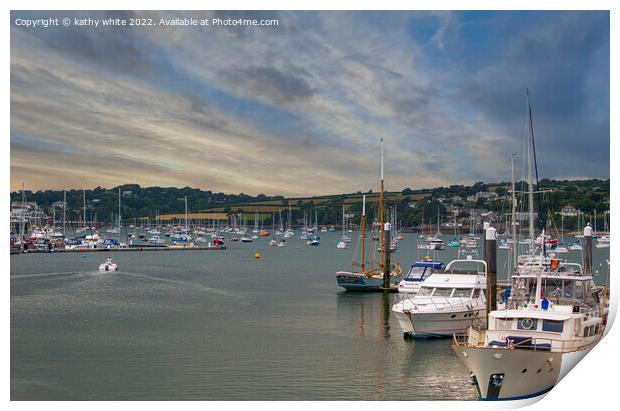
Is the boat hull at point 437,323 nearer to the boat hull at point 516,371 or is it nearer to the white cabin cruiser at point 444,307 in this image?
the white cabin cruiser at point 444,307

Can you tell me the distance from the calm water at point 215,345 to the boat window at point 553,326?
72.2 inches

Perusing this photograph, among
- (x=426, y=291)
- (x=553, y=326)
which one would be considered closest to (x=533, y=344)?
(x=553, y=326)

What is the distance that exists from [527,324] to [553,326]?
1.42 feet

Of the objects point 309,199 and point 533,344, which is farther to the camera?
point 309,199

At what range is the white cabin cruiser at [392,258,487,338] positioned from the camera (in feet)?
60.5

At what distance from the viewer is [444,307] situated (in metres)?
18.6

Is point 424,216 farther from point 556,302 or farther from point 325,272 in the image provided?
point 556,302

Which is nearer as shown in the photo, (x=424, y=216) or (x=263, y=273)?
(x=263, y=273)

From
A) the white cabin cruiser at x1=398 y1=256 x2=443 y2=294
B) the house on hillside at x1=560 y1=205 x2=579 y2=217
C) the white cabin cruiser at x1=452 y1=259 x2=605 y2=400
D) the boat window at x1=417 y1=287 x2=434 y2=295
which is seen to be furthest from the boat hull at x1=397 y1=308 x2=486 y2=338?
the white cabin cruiser at x1=398 y1=256 x2=443 y2=294

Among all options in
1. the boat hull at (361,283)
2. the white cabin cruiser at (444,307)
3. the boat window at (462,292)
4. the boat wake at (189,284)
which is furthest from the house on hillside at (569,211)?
the boat wake at (189,284)

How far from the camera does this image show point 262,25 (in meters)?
13.8

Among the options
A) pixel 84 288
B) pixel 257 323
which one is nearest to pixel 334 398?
pixel 257 323

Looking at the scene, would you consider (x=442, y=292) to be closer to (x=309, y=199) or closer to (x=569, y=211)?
(x=569, y=211)
